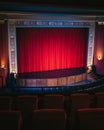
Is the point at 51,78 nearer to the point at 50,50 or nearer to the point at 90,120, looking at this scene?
the point at 50,50

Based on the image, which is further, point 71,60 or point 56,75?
point 71,60

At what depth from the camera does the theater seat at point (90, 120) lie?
294 cm

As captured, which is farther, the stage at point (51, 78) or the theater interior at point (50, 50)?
the stage at point (51, 78)

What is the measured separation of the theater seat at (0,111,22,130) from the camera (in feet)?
9.22

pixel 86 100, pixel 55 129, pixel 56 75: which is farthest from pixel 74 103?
pixel 56 75

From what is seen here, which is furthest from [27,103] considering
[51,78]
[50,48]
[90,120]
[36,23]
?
[50,48]

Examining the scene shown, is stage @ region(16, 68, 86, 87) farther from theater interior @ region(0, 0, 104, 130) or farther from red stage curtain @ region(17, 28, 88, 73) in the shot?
red stage curtain @ region(17, 28, 88, 73)

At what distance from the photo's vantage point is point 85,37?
41.6 ft

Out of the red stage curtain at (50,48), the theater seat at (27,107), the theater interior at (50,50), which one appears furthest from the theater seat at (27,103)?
the red stage curtain at (50,48)

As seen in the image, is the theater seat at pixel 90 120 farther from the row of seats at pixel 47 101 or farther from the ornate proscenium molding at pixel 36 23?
the ornate proscenium molding at pixel 36 23

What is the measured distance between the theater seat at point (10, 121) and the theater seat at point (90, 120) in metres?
0.80

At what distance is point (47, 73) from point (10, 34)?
2.94m

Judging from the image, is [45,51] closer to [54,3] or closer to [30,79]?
[30,79]

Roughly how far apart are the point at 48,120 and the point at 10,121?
1.60 ft
